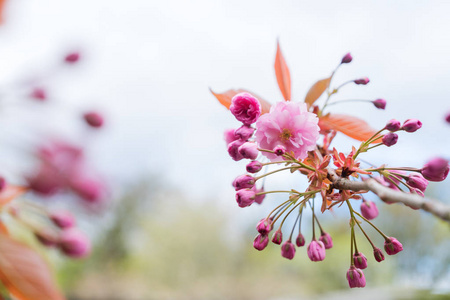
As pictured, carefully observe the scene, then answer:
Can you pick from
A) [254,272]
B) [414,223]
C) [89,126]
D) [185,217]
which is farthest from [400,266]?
[89,126]

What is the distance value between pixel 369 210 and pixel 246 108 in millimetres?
107

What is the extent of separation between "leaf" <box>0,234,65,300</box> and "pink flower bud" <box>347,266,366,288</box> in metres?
0.21

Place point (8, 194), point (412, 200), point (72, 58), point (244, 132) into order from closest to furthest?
point (412, 200) < point (244, 132) < point (8, 194) < point (72, 58)

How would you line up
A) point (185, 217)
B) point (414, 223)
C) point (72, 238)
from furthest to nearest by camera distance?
point (185, 217) → point (414, 223) → point (72, 238)

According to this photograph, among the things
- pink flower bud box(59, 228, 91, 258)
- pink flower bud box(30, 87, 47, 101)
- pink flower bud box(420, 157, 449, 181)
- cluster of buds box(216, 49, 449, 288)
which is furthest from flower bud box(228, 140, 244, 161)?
pink flower bud box(30, 87, 47, 101)

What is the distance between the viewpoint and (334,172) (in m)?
0.22

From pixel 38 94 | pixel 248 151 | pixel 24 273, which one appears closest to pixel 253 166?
pixel 248 151

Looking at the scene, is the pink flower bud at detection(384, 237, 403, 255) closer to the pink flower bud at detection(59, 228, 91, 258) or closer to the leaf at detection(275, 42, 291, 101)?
the leaf at detection(275, 42, 291, 101)

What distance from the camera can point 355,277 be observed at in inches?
8.9

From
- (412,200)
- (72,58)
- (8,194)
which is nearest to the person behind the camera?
(412,200)

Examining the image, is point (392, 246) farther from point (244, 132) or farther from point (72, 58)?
point (72, 58)

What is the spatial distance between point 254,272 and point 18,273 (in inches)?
217

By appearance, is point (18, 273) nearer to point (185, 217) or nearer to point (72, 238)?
point (72, 238)

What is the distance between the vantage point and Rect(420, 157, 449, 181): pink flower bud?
207mm
